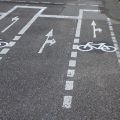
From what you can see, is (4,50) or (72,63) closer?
(72,63)

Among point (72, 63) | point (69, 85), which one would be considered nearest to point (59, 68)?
point (72, 63)

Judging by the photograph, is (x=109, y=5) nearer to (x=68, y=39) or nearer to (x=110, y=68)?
(x=68, y=39)

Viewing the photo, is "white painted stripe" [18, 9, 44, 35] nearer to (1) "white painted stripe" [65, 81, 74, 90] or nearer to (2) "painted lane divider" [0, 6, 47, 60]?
(2) "painted lane divider" [0, 6, 47, 60]

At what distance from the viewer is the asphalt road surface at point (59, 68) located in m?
7.99

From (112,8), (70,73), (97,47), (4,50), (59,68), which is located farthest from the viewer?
(112,8)

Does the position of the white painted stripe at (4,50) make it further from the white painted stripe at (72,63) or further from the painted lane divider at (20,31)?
the white painted stripe at (72,63)

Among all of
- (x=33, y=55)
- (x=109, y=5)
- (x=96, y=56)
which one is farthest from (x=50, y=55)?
(x=109, y=5)

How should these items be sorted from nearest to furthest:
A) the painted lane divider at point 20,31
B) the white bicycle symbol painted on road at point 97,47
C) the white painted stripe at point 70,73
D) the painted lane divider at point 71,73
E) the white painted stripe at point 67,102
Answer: the white painted stripe at point 67,102
the painted lane divider at point 71,73
the white painted stripe at point 70,73
the painted lane divider at point 20,31
the white bicycle symbol painted on road at point 97,47

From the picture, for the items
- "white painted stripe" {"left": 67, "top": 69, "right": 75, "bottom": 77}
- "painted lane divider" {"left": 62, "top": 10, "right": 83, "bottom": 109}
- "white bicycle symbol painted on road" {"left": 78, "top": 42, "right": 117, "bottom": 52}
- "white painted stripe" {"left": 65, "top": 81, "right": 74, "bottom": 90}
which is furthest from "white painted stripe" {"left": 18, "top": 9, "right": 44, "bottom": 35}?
"white painted stripe" {"left": 65, "top": 81, "right": 74, "bottom": 90}

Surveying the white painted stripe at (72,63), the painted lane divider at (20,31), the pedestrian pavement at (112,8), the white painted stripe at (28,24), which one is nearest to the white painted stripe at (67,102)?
the white painted stripe at (72,63)

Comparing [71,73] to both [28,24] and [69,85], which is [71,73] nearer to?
[69,85]

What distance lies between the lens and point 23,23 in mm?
17125

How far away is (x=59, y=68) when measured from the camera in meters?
10.7

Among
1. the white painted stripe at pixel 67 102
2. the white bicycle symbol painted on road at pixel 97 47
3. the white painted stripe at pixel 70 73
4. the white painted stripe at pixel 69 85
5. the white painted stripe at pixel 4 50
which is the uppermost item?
the white painted stripe at pixel 67 102
